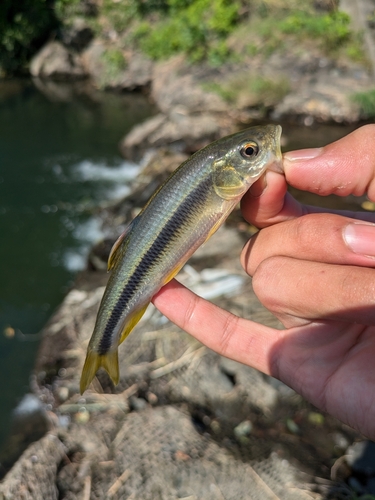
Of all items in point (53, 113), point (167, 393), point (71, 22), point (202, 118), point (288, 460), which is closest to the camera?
point (288, 460)

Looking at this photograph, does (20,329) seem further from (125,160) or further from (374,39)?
(374,39)

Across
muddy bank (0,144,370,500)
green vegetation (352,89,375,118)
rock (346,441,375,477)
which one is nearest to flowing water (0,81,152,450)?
muddy bank (0,144,370,500)

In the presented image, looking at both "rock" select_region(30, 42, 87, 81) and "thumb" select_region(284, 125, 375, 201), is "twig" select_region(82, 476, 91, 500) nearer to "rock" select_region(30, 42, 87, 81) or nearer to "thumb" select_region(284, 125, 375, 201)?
"thumb" select_region(284, 125, 375, 201)

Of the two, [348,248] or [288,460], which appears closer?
[348,248]

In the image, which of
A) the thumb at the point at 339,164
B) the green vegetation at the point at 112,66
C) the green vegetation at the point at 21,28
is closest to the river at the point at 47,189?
the green vegetation at the point at 112,66

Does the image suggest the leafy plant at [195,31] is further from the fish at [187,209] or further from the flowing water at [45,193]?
the fish at [187,209]

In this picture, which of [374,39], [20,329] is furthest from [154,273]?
[374,39]
